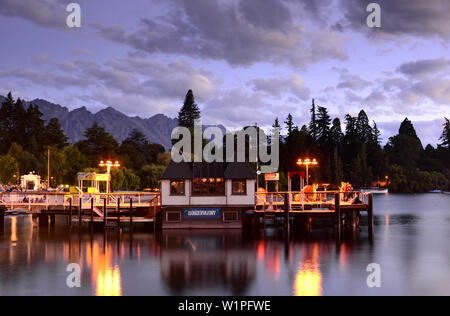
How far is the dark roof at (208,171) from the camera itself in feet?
140

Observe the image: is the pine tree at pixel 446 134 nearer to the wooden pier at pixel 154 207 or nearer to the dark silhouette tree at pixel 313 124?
the dark silhouette tree at pixel 313 124

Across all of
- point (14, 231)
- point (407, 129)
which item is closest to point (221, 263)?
point (14, 231)

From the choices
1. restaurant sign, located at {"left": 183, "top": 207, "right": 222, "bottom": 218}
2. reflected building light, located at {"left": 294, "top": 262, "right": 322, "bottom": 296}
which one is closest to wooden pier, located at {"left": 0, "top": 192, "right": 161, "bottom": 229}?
restaurant sign, located at {"left": 183, "top": 207, "right": 222, "bottom": 218}

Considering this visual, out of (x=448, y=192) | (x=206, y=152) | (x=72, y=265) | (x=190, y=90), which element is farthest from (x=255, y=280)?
(x=448, y=192)

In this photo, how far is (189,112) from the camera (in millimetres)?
139500

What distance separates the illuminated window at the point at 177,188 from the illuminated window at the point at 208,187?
1.05 metres

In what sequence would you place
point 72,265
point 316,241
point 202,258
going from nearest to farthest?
1. point 72,265
2. point 202,258
3. point 316,241

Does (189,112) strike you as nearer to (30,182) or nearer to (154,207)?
(30,182)

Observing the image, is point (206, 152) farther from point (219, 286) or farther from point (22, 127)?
point (219, 286)

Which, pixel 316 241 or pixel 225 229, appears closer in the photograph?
pixel 316 241

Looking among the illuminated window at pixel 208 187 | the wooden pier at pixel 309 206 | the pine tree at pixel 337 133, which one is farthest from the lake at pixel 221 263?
the pine tree at pixel 337 133

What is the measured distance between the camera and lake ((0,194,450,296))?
2503 centimetres
